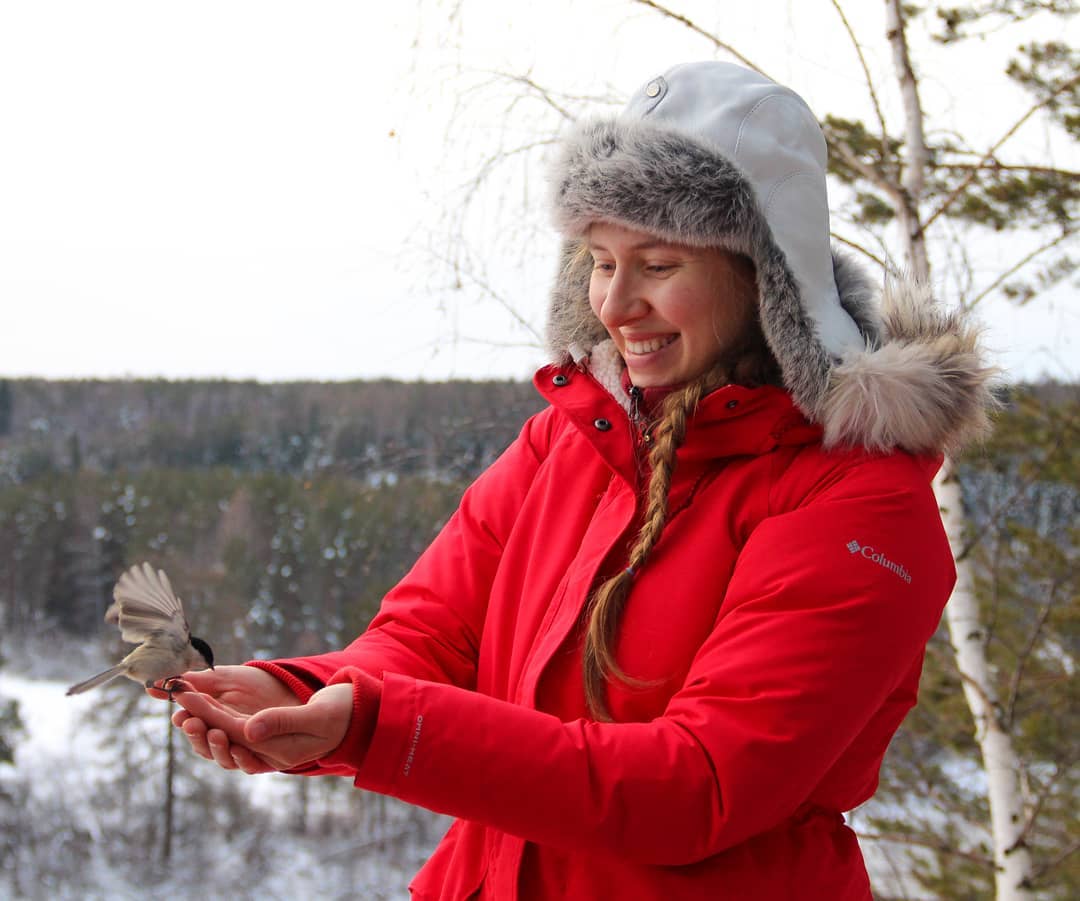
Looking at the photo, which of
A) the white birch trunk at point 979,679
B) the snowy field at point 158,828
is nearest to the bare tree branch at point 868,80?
the white birch trunk at point 979,679

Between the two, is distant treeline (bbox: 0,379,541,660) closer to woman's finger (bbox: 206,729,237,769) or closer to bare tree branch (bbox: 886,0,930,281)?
bare tree branch (bbox: 886,0,930,281)

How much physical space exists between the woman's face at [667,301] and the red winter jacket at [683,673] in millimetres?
82

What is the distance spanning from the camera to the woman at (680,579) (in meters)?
0.99

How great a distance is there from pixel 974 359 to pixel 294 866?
16062mm

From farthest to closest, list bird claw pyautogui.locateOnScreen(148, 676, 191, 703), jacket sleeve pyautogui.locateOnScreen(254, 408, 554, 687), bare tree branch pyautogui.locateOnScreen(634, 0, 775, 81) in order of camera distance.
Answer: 1. bare tree branch pyautogui.locateOnScreen(634, 0, 775, 81)
2. jacket sleeve pyautogui.locateOnScreen(254, 408, 554, 687)
3. bird claw pyautogui.locateOnScreen(148, 676, 191, 703)

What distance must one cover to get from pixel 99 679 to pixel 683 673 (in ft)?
2.19

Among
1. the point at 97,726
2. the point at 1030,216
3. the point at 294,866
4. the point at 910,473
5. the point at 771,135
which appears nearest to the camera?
the point at 910,473

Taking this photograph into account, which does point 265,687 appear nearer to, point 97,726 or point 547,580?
point 547,580

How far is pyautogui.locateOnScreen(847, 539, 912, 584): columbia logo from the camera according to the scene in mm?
1030

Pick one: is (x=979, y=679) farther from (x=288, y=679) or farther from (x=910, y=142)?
(x=288, y=679)

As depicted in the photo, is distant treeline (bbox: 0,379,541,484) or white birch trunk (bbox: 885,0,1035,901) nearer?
white birch trunk (bbox: 885,0,1035,901)

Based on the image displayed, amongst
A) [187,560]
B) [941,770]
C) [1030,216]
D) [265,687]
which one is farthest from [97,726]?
[265,687]

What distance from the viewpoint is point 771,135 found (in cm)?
123

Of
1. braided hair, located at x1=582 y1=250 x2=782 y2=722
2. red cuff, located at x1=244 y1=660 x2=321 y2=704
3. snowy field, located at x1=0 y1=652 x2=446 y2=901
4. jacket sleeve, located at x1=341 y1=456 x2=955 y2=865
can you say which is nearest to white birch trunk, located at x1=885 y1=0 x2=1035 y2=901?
braided hair, located at x1=582 y1=250 x2=782 y2=722
